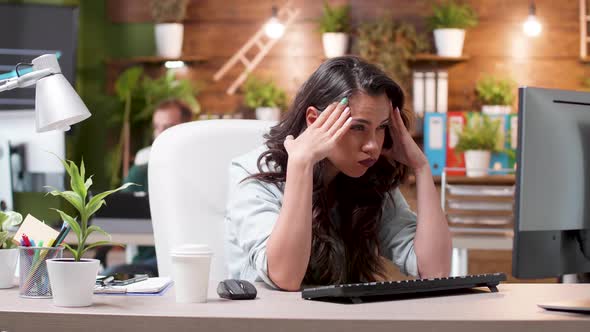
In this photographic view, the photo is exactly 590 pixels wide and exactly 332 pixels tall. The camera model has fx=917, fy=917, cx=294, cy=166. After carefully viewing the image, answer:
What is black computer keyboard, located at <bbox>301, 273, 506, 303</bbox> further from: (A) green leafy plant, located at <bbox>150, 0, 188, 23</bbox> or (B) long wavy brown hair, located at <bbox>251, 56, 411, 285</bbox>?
(A) green leafy plant, located at <bbox>150, 0, 188, 23</bbox>

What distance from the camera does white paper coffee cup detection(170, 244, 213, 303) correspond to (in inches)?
54.0

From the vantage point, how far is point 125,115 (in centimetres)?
580

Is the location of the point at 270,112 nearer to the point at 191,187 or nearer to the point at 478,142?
the point at 478,142

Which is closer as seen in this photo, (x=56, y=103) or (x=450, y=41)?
(x=56, y=103)

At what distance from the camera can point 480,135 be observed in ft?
17.0

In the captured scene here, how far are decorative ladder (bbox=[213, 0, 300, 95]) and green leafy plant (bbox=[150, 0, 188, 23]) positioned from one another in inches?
16.8

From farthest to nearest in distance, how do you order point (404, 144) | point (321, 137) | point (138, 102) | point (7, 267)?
point (138, 102)
point (404, 144)
point (321, 137)
point (7, 267)

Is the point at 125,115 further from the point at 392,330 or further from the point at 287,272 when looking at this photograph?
the point at 392,330

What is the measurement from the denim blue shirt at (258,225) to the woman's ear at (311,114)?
11 cm

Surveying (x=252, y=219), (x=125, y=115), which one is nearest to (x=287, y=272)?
(x=252, y=219)

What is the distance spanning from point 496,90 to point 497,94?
0.03 metres

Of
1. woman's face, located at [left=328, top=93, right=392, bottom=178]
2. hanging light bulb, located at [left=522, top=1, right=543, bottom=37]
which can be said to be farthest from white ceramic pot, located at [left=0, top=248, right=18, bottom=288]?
hanging light bulb, located at [left=522, top=1, right=543, bottom=37]

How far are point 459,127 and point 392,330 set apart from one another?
4.22 m

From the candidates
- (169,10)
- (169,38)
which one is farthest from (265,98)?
(169,10)
